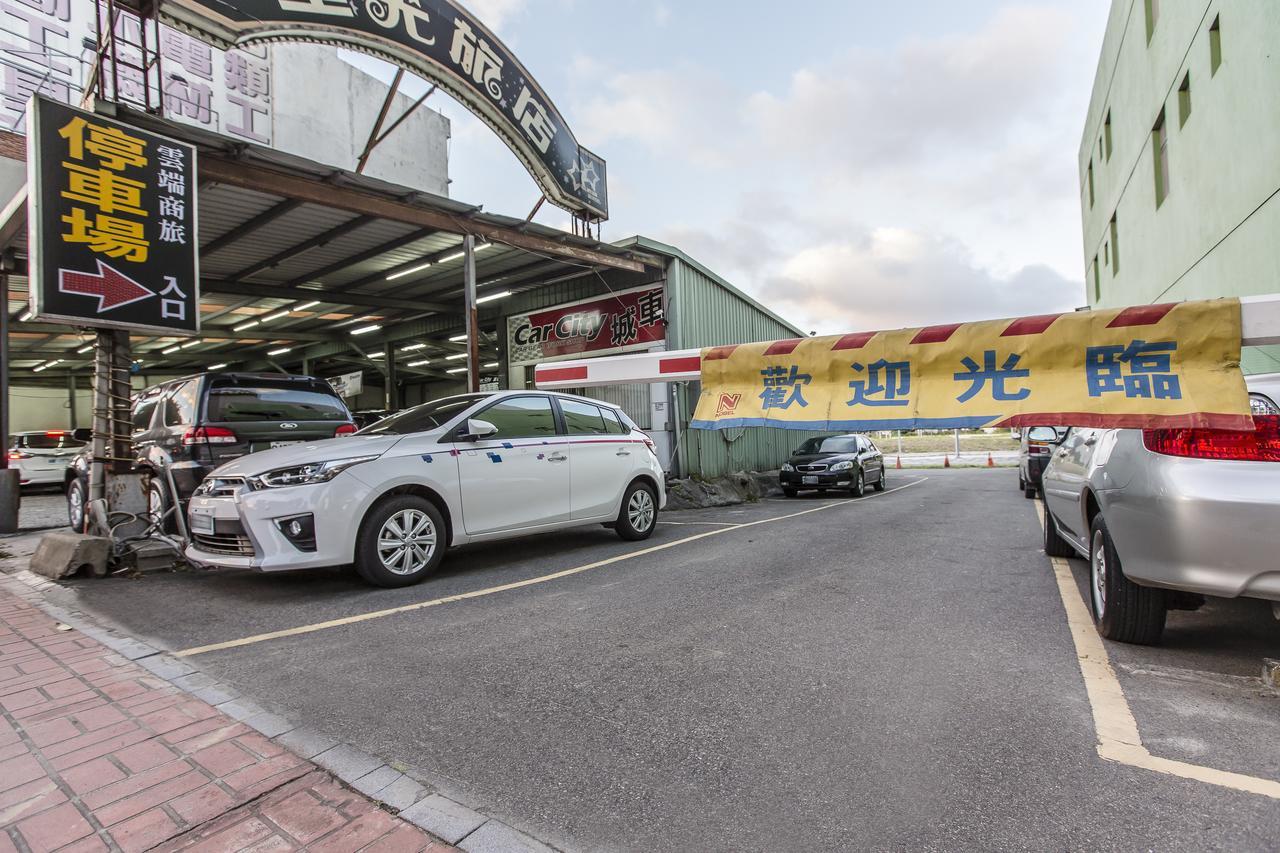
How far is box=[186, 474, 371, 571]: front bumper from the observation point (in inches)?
182

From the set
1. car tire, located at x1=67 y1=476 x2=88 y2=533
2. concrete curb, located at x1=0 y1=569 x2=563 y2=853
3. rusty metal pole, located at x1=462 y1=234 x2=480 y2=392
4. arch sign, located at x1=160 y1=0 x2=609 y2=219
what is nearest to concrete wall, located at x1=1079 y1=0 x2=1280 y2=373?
concrete curb, located at x1=0 y1=569 x2=563 y2=853

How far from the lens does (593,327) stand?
15008mm

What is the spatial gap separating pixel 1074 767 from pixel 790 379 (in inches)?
102

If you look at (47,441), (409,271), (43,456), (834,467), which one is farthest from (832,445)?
(47,441)

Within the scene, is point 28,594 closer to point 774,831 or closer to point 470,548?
point 470,548

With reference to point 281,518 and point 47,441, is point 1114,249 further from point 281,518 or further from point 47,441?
point 47,441

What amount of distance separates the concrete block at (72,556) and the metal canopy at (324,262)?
13.9ft

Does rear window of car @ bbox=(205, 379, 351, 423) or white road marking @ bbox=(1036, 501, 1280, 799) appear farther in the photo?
rear window of car @ bbox=(205, 379, 351, 423)

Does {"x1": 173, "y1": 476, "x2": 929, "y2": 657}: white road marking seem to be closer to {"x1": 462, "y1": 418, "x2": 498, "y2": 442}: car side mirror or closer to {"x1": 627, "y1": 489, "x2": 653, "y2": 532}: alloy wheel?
{"x1": 627, "y1": 489, "x2": 653, "y2": 532}: alloy wheel

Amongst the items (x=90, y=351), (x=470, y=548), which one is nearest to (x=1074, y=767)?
(x=470, y=548)

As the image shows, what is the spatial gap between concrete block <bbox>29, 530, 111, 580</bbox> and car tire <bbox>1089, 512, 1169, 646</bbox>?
7316mm

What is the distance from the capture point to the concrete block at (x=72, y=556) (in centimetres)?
544

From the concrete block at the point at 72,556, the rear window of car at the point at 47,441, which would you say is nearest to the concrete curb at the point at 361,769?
the concrete block at the point at 72,556

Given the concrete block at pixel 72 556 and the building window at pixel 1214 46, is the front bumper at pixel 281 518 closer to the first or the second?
the concrete block at pixel 72 556
